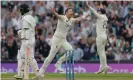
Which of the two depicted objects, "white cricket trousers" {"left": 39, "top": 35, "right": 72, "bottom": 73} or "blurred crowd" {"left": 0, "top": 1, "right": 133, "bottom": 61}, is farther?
"blurred crowd" {"left": 0, "top": 1, "right": 133, "bottom": 61}

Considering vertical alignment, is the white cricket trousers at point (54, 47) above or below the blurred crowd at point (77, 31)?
below

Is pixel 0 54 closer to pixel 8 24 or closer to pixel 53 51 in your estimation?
pixel 8 24

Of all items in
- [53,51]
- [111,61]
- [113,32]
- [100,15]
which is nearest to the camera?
[53,51]

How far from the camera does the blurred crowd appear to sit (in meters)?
28.4

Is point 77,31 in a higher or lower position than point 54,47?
higher

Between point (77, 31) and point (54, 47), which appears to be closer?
point (54, 47)

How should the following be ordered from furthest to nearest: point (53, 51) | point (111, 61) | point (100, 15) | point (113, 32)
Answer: point (113, 32)
point (111, 61)
point (100, 15)
point (53, 51)

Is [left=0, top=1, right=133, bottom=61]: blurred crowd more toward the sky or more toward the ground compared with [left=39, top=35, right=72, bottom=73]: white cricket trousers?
more toward the sky

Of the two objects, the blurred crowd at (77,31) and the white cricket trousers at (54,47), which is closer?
Result: the white cricket trousers at (54,47)

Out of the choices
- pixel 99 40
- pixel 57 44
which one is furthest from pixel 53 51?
pixel 99 40

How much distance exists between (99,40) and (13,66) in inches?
254

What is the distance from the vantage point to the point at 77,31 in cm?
2956

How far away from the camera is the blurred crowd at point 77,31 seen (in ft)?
93.3

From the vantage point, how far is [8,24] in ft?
98.7
